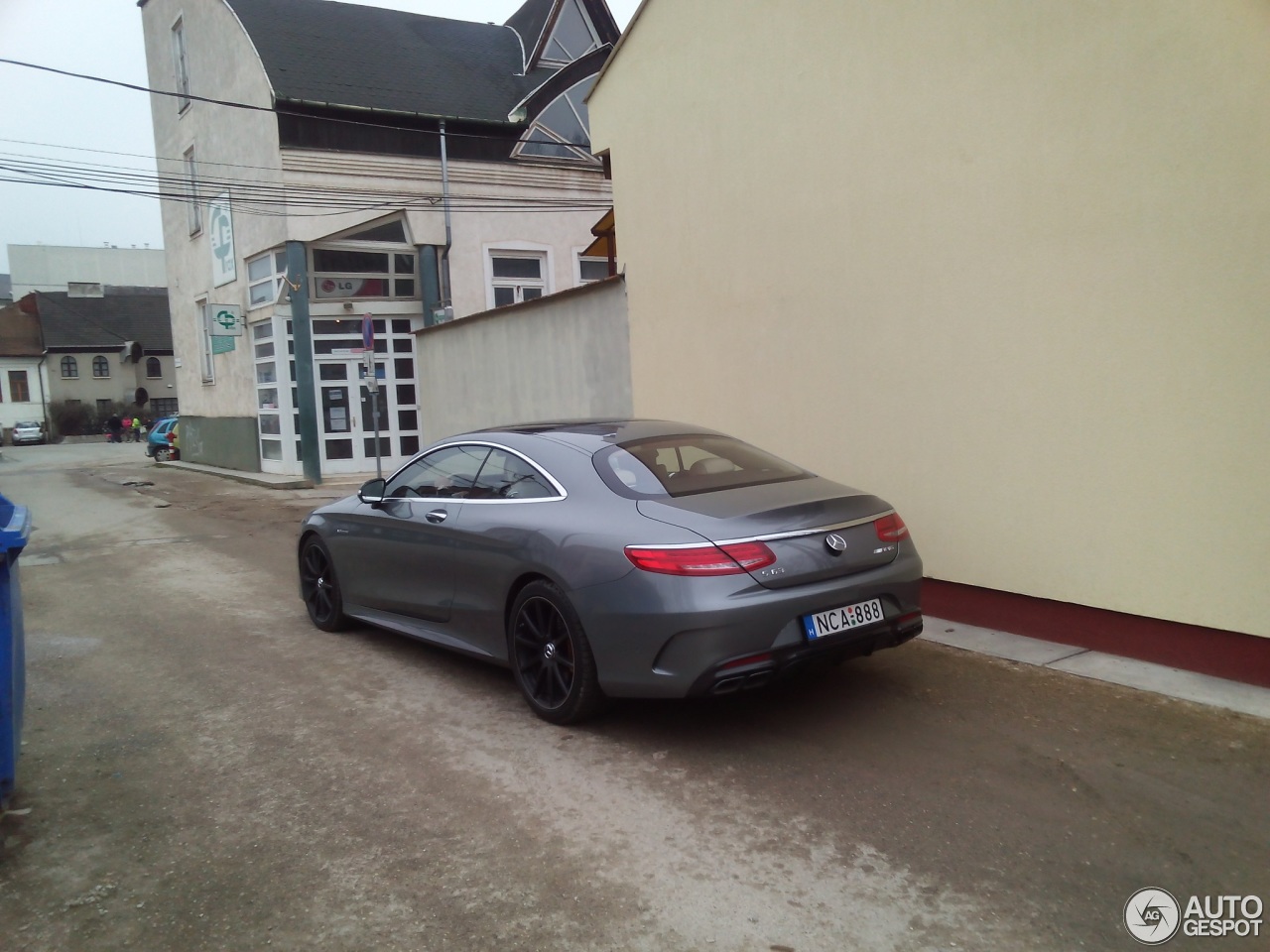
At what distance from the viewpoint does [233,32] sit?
19203mm

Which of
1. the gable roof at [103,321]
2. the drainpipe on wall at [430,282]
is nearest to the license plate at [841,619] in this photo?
the drainpipe on wall at [430,282]

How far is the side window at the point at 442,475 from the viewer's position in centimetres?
552

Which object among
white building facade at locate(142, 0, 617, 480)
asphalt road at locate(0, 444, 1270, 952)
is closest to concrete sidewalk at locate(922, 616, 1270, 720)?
asphalt road at locate(0, 444, 1270, 952)

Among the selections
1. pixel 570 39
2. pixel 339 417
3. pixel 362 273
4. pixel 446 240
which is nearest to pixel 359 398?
pixel 339 417

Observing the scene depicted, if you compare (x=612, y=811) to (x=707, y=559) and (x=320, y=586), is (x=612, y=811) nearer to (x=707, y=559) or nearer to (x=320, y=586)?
(x=707, y=559)

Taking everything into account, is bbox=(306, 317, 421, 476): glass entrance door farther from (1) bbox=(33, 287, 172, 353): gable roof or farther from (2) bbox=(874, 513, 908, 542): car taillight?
(1) bbox=(33, 287, 172, 353): gable roof

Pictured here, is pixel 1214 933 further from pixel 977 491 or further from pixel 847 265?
pixel 847 265

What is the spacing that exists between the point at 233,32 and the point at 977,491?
61.9 ft

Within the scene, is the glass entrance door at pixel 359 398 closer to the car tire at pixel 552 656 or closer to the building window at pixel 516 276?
the building window at pixel 516 276

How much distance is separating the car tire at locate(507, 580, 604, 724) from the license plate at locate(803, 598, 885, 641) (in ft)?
3.31

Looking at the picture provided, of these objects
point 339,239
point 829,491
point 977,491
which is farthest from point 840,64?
point 339,239

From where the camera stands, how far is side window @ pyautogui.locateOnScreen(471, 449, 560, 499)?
16.3ft

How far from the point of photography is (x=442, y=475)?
577 cm

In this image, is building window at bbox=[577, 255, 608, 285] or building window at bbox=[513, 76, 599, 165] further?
building window at bbox=[577, 255, 608, 285]
